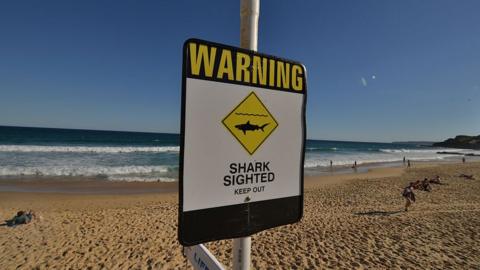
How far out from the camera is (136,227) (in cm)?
786

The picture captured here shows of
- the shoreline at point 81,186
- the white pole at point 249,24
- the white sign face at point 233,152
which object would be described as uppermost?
the white pole at point 249,24

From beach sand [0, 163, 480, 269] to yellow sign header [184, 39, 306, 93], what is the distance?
516 centimetres

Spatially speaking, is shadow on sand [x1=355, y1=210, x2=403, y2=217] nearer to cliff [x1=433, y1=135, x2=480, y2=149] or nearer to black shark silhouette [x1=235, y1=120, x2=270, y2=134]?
black shark silhouette [x1=235, y1=120, x2=270, y2=134]

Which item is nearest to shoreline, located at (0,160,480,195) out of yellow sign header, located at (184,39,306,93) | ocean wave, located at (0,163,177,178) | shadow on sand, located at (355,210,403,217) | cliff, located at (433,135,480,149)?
ocean wave, located at (0,163,177,178)

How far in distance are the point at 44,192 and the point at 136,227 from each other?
8.27 m

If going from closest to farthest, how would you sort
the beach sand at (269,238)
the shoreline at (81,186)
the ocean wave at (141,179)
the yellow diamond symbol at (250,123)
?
the yellow diamond symbol at (250,123) < the beach sand at (269,238) < the shoreline at (81,186) < the ocean wave at (141,179)

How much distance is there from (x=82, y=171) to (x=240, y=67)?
21.1 m

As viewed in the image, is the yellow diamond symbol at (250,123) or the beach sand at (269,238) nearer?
the yellow diamond symbol at (250,123)

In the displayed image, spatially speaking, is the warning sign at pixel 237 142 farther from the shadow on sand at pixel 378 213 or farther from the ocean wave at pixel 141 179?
the ocean wave at pixel 141 179

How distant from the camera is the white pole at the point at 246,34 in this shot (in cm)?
126

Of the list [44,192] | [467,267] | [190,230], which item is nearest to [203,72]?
[190,230]

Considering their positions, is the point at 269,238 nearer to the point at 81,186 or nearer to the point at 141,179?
the point at 81,186

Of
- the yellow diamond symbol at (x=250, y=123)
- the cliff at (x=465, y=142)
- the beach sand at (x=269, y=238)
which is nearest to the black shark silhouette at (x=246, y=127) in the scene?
the yellow diamond symbol at (x=250, y=123)

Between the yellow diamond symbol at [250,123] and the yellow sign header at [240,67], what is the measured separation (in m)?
0.10
